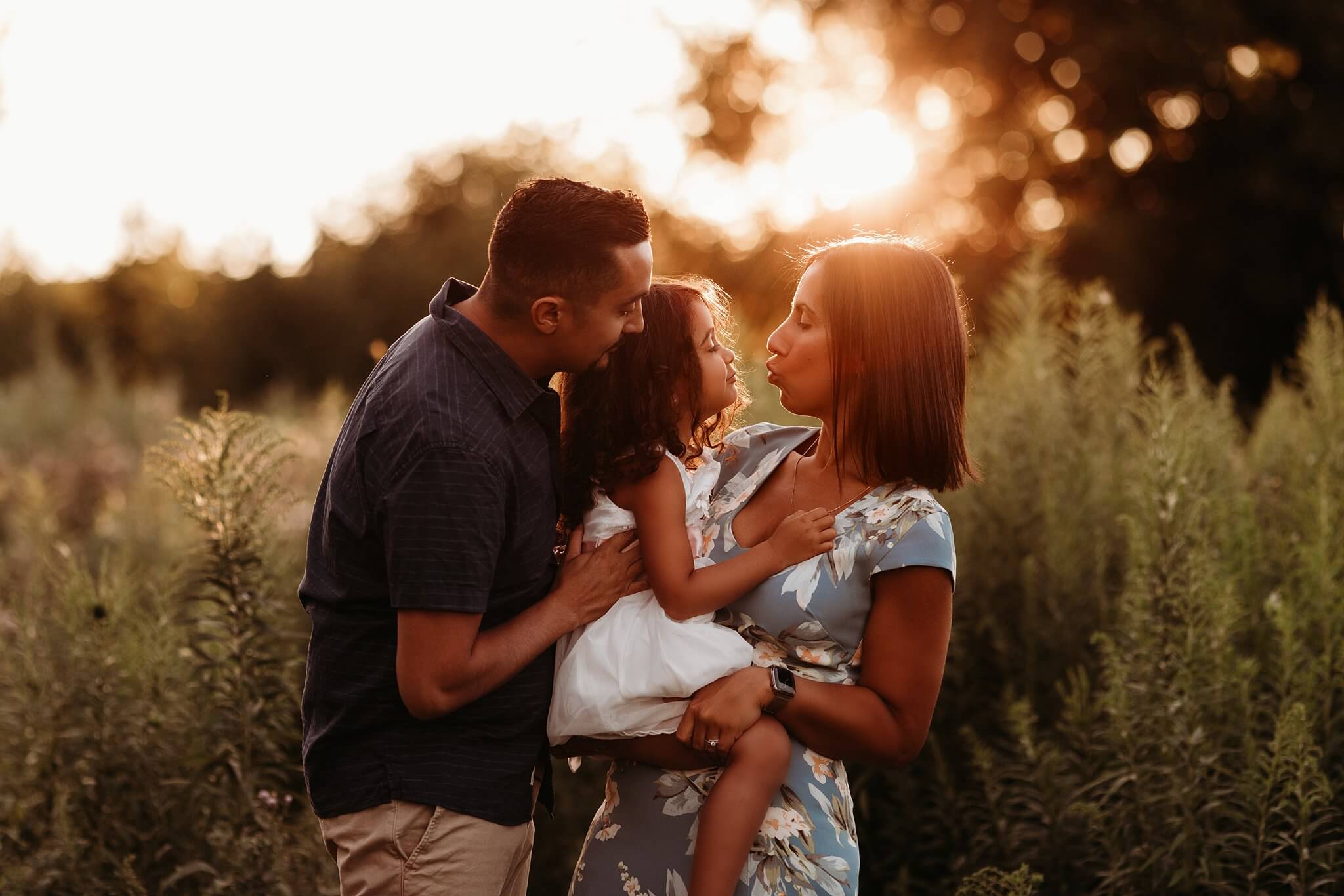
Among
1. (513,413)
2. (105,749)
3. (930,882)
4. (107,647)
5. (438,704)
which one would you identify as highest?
(513,413)

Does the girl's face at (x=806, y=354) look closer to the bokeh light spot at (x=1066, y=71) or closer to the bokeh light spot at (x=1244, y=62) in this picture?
the bokeh light spot at (x=1244, y=62)

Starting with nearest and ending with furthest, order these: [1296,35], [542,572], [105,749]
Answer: [542,572] < [105,749] < [1296,35]

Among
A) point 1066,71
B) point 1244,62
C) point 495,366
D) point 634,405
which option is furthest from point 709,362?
point 1066,71

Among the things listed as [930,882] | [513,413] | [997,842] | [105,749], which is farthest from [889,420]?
[105,749]

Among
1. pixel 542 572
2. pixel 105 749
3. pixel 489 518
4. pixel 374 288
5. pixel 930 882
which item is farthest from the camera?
pixel 374 288

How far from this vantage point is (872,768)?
4.47 metres

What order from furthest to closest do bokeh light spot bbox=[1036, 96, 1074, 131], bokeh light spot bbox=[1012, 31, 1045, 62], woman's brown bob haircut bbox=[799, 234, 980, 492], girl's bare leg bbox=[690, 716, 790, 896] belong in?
1. bokeh light spot bbox=[1036, 96, 1074, 131]
2. bokeh light spot bbox=[1012, 31, 1045, 62]
3. woman's brown bob haircut bbox=[799, 234, 980, 492]
4. girl's bare leg bbox=[690, 716, 790, 896]

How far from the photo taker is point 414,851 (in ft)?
8.13

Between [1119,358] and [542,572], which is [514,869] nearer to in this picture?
[542,572]

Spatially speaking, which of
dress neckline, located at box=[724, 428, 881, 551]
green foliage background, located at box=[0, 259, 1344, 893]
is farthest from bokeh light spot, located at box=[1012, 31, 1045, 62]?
dress neckline, located at box=[724, 428, 881, 551]

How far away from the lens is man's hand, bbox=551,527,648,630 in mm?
2562

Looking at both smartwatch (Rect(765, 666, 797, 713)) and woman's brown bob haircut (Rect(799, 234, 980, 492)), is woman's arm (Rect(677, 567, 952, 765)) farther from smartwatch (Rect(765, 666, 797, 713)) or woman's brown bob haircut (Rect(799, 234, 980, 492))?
woman's brown bob haircut (Rect(799, 234, 980, 492))

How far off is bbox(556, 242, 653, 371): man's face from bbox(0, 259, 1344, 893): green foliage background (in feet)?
4.89

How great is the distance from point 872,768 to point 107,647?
276 cm
